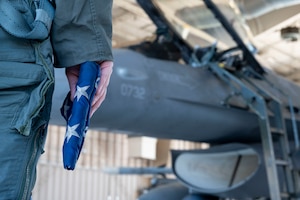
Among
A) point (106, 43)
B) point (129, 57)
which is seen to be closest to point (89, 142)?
point (129, 57)

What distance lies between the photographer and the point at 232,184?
4.23m

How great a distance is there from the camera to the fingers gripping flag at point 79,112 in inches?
40.1

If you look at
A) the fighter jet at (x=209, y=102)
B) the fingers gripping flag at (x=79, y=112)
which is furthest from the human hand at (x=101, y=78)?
the fighter jet at (x=209, y=102)

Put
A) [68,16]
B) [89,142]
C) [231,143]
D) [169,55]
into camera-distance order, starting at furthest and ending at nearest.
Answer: [89,142]
[231,143]
[169,55]
[68,16]

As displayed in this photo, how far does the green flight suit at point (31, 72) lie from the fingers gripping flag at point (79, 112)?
0.03m

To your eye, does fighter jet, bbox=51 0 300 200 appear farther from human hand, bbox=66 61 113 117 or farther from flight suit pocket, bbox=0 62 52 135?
flight suit pocket, bbox=0 62 52 135

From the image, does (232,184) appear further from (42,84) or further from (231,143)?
(42,84)

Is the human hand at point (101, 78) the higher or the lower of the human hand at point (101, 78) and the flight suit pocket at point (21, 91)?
the lower

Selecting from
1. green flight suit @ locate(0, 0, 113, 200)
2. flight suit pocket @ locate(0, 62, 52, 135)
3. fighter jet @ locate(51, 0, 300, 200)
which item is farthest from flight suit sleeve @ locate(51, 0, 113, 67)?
fighter jet @ locate(51, 0, 300, 200)

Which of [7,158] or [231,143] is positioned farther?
[231,143]

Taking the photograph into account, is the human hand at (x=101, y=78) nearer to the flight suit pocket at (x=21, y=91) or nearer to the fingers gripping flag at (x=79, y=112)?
the fingers gripping flag at (x=79, y=112)

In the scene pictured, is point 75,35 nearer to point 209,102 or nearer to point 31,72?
point 31,72

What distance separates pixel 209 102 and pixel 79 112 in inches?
113

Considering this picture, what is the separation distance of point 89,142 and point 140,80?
9.47 metres
